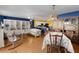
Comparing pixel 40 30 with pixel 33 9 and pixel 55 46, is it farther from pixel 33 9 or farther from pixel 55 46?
pixel 55 46

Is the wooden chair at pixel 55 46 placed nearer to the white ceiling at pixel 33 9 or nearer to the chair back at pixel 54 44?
the chair back at pixel 54 44

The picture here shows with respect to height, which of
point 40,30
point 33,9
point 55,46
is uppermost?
point 33,9

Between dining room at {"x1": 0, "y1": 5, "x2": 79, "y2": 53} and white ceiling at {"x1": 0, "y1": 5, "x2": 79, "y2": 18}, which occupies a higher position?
white ceiling at {"x1": 0, "y1": 5, "x2": 79, "y2": 18}

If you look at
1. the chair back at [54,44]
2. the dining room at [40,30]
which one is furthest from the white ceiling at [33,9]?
the chair back at [54,44]

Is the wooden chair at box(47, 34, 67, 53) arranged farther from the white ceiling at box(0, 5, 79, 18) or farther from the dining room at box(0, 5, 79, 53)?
the white ceiling at box(0, 5, 79, 18)

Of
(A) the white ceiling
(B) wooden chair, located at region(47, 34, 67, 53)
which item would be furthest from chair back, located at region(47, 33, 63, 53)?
(A) the white ceiling

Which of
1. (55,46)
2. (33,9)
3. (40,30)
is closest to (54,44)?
(55,46)

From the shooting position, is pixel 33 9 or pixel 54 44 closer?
pixel 54 44

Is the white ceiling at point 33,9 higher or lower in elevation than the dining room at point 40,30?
higher

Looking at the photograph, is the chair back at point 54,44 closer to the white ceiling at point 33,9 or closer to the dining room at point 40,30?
the dining room at point 40,30

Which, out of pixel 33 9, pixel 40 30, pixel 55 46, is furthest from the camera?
pixel 40 30

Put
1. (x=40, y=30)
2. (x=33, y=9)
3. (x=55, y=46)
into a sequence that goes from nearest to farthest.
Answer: (x=55, y=46)
(x=33, y=9)
(x=40, y=30)

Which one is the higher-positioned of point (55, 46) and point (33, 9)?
point (33, 9)
